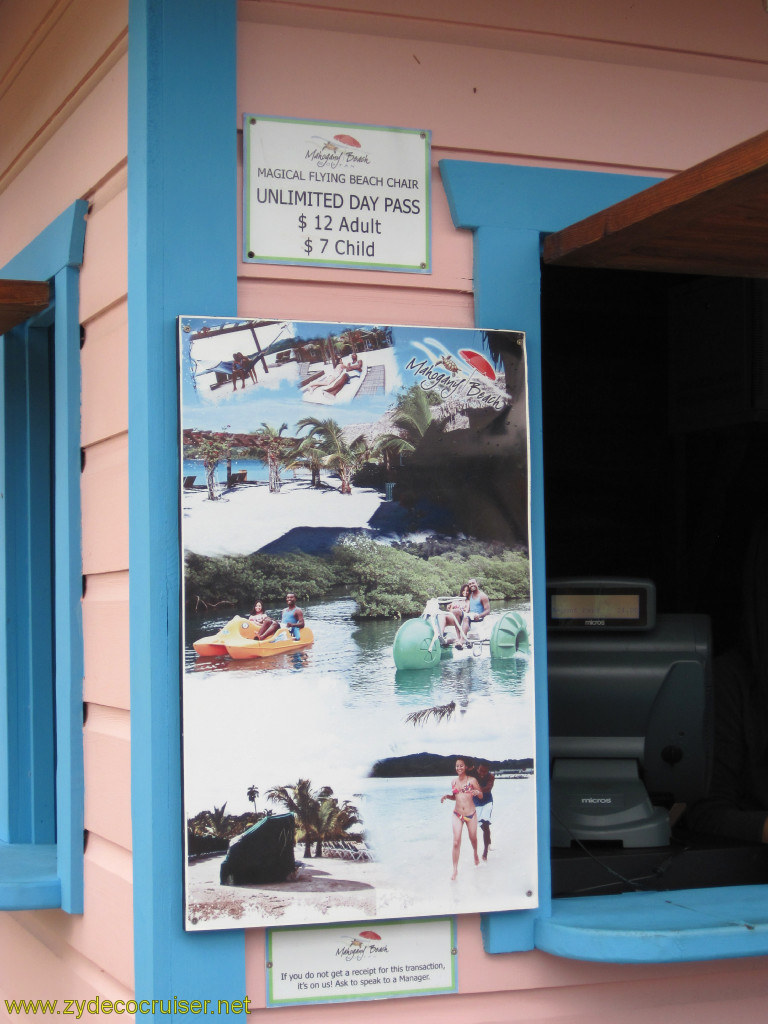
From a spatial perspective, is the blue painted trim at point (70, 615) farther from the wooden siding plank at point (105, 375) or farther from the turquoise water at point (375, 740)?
the turquoise water at point (375, 740)

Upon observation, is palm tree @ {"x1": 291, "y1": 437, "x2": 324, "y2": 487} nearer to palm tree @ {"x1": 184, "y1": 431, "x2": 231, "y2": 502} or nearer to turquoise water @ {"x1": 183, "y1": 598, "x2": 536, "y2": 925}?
palm tree @ {"x1": 184, "y1": 431, "x2": 231, "y2": 502}

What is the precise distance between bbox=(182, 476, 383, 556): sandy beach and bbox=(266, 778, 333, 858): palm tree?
42cm

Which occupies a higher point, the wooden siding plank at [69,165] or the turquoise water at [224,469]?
the wooden siding plank at [69,165]

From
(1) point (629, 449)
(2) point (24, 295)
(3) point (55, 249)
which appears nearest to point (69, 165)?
(3) point (55, 249)

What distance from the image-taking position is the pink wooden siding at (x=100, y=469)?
2.10 meters

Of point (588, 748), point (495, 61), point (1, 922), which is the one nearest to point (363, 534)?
point (588, 748)

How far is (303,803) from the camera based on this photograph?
1.98m

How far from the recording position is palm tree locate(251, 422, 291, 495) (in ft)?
6.53

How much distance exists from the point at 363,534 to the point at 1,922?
1.72 meters

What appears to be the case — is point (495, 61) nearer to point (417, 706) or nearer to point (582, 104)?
point (582, 104)

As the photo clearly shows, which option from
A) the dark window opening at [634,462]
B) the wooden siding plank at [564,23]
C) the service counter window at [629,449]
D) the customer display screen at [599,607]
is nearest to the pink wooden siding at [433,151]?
the wooden siding plank at [564,23]

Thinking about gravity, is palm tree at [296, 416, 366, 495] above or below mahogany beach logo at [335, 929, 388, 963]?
above

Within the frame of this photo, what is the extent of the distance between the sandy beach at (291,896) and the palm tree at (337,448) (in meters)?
0.67

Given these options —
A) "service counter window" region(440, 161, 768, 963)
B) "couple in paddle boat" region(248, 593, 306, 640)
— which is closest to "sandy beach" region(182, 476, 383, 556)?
"couple in paddle boat" region(248, 593, 306, 640)
